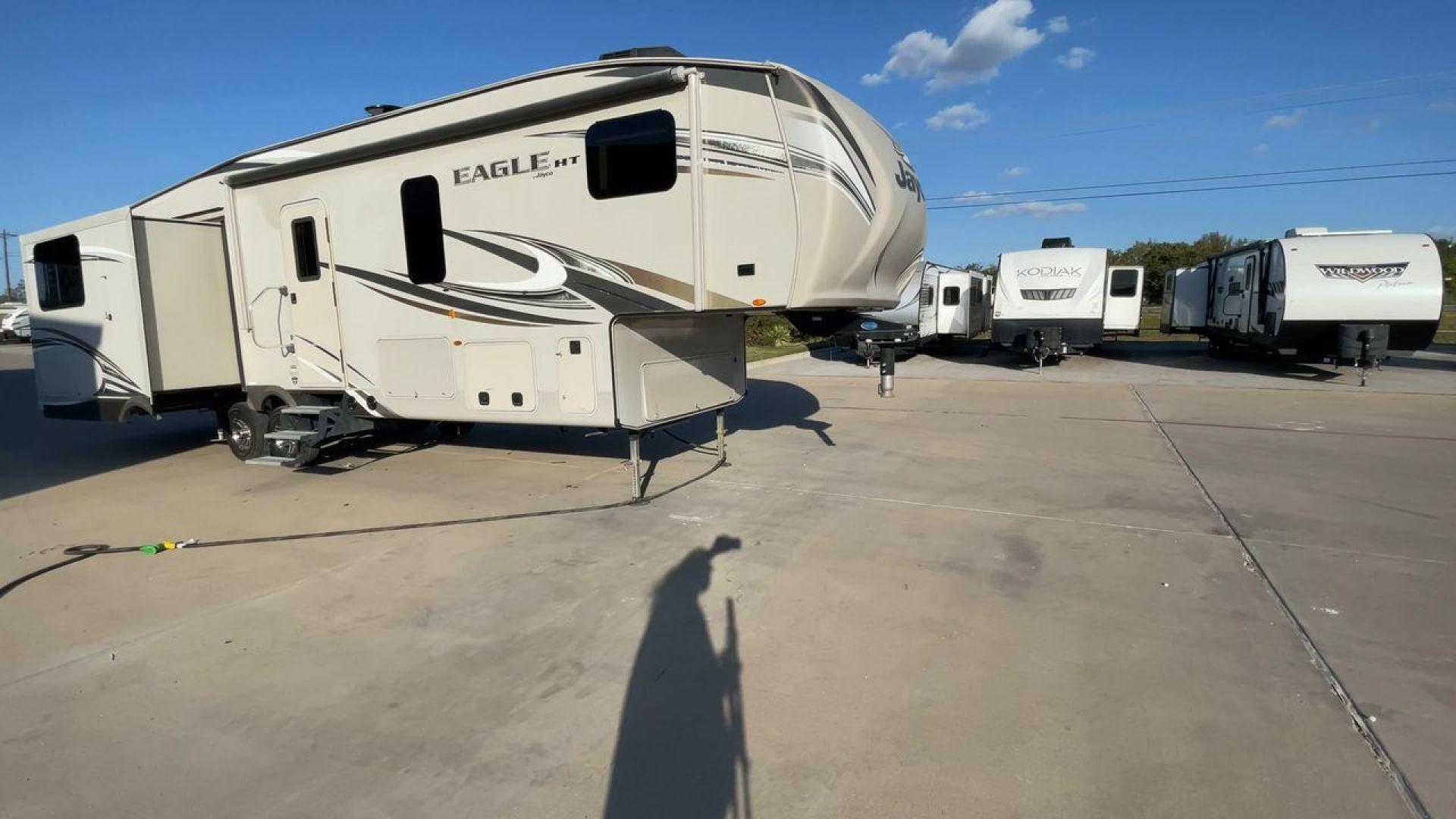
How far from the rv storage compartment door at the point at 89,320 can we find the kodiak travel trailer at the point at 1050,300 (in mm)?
16236

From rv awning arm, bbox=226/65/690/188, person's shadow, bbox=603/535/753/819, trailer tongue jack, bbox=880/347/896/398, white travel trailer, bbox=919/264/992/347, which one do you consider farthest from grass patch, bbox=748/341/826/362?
person's shadow, bbox=603/535/753/819

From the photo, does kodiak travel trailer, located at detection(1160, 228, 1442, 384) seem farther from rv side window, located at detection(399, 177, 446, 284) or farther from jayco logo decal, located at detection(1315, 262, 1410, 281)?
rv side window, located at detection(399, 177, 446, 284)

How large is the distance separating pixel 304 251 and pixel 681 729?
652 centimetres

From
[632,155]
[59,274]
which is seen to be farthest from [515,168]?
[59,274]

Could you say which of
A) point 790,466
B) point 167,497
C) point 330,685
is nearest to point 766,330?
point 790,466

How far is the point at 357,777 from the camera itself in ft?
8.77

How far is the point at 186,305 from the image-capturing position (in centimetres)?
770

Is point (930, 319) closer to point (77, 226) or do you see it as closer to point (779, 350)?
point (779, 350)

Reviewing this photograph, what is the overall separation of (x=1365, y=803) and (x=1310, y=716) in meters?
0.55

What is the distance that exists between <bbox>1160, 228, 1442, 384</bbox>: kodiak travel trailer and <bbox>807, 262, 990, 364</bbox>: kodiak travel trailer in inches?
281

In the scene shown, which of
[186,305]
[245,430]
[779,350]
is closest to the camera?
[186,305]

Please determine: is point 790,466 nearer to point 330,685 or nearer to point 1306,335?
point 330,685

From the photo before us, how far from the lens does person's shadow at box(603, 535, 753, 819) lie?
2.49m

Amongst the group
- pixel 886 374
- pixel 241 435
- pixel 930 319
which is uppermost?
pixel 930 319
